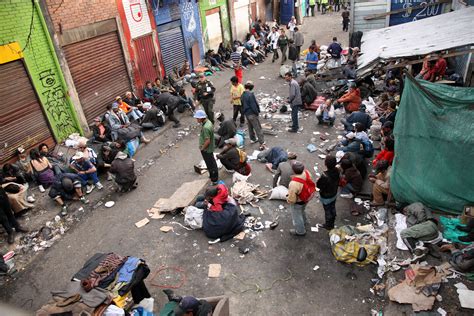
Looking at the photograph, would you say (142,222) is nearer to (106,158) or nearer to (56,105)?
(106,158)

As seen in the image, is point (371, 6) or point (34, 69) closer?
point (34, 69)

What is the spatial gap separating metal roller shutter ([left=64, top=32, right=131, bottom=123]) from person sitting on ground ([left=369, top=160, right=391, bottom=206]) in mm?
9088

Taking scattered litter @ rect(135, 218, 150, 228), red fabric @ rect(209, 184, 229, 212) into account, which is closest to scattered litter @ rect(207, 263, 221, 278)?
red fabric @ rect(209, 184, 229, 212)

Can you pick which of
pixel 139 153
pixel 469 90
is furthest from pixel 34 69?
pixel 469 90

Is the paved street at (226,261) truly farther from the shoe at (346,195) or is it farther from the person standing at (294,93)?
the person standing at (294,93)

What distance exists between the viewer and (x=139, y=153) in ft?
35.0

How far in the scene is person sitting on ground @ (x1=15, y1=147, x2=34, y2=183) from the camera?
8.73 m

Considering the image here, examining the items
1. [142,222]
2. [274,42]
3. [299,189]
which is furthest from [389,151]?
[274,42]

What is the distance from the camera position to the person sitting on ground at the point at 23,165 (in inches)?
344

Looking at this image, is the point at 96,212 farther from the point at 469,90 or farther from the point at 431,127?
the point at 469,90

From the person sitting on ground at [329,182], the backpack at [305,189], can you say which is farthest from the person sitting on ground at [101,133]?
the person sitting on ground at [329,182]

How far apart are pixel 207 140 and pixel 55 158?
4839 mm

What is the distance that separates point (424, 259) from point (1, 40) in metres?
10.3

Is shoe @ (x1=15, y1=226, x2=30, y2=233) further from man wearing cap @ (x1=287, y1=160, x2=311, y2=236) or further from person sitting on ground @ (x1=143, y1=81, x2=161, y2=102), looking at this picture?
person sitting on ground @ (x1=143, y1=81, x2=161, y2=102)
